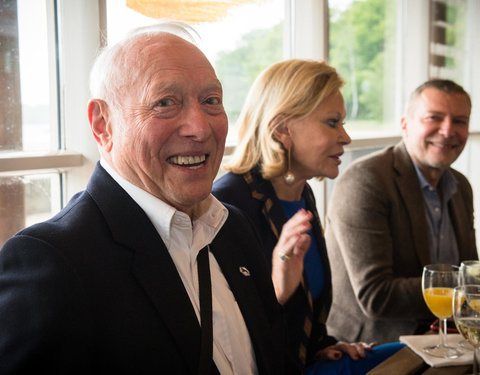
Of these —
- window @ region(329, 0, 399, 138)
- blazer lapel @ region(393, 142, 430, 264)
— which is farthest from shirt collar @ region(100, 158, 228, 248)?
window @ region(329, 0, 399, 138)

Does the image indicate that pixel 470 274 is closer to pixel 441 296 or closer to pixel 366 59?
pixel 441 296

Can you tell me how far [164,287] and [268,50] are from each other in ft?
7.97

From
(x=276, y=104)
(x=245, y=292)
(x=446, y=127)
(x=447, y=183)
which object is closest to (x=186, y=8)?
(x=276, y=104)

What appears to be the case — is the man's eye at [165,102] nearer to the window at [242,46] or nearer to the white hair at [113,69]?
the white hair at [113,69]

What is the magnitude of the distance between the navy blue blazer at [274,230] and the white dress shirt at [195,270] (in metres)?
0.57

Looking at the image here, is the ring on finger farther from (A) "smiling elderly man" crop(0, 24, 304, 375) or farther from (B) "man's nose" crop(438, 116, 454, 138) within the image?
(B) "man's nose" crop(438, 116, 454, 138)

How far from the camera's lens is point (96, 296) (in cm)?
98

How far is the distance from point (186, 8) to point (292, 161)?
2.48 feet

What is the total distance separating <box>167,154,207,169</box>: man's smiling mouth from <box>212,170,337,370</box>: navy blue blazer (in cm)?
67

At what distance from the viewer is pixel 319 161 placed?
83.7 inches

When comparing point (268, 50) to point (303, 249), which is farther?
point (268, 50)

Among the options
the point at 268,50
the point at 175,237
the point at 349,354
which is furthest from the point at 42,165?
the point at 268,50

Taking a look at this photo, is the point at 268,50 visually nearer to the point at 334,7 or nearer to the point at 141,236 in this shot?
the point at 334,7

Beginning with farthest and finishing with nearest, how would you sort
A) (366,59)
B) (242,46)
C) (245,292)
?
(366,59)
(242,46)
(245,292)
